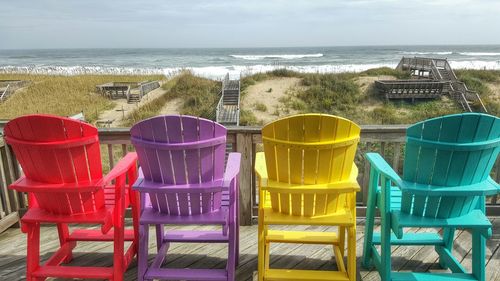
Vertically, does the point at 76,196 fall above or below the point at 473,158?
below

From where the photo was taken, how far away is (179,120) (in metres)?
1.77

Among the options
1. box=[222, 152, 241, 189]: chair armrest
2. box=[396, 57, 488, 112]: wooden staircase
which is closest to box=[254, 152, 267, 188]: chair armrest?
box=[222, 152, 241, 189]: chair armrest

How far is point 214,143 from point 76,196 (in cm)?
83

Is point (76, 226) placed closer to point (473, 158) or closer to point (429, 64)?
point (473, 158)

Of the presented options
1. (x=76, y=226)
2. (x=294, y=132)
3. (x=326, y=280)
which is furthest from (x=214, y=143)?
(x=76, y=226)

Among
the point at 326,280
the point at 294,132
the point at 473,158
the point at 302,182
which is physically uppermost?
the point at 294,132

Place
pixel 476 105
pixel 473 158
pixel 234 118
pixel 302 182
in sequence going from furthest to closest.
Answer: pixel 476 105 < pixel 234 118 < pixel 302 182 < pixel 473 158

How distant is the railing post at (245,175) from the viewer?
2.83 metres

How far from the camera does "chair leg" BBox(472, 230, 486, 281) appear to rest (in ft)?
6.62

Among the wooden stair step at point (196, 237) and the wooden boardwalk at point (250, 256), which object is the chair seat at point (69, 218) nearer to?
the wooden boardwalk at point (250, 256)

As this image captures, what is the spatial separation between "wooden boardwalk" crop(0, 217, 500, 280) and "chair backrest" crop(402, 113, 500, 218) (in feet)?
2.50

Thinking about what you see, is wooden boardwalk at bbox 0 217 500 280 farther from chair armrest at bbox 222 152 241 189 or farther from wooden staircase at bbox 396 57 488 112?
wooden staircase at bbox 396 57 488 112

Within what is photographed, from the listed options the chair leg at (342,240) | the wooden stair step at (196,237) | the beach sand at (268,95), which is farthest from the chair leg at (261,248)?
the beach sand at (268,95)

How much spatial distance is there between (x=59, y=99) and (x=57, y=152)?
66.5 ft
